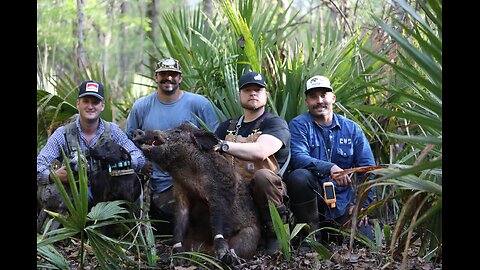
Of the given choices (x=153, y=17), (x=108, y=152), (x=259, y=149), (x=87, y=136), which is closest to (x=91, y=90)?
(x=87, y=136)

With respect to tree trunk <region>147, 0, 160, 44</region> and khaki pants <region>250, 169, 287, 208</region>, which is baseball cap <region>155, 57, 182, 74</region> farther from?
tree trunk <region>147, 0, 160, 44</region>

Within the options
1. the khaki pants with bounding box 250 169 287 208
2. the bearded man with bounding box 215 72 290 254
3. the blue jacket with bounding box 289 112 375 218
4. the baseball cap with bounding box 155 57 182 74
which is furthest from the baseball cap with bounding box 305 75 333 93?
the baseball cap with bounding box 155 57 182 74

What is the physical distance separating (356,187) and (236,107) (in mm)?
1669

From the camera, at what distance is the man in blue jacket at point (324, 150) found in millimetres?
6227

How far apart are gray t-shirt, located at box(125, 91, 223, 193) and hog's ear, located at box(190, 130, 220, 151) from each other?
3.47 ft

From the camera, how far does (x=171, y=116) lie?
7070 millimetres

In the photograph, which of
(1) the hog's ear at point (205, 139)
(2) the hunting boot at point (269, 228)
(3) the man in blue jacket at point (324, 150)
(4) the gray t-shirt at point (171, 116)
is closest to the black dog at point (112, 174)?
(4) the gray t-shirt at point (171, 116)

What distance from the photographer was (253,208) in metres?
6.12

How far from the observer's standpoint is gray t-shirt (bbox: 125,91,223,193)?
23.0 feet

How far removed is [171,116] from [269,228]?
1742mm

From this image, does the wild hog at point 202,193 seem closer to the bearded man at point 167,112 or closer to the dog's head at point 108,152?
the dog's head at point 108,152

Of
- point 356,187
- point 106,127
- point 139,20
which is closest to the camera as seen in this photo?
point 356,187

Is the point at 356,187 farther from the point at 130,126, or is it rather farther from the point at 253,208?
the point at 130,126
